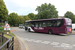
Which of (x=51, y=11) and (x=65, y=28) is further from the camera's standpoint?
(x=51, y=11)

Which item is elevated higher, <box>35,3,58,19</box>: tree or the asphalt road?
<box>35,3,58,19</box>: tree

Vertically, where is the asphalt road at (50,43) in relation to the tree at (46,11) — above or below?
below

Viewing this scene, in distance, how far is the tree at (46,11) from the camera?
131 feet

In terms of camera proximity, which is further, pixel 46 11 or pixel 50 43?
pixel 46 11

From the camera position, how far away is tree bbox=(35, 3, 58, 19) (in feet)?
131

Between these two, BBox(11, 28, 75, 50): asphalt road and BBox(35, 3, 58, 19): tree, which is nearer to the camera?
BBox(11, 28, 75, 50): asphalt road

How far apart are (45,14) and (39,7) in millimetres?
5306

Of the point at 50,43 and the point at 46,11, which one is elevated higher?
the point at 46,11

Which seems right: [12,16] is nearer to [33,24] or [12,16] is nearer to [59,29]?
[33,24]

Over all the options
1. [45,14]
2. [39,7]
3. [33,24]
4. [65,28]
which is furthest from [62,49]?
[39,7]

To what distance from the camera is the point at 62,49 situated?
6.15m

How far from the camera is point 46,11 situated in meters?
39.6

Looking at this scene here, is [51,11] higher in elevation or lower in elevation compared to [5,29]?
higher

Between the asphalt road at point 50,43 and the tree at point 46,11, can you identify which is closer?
the asphalt road at point 50,43
